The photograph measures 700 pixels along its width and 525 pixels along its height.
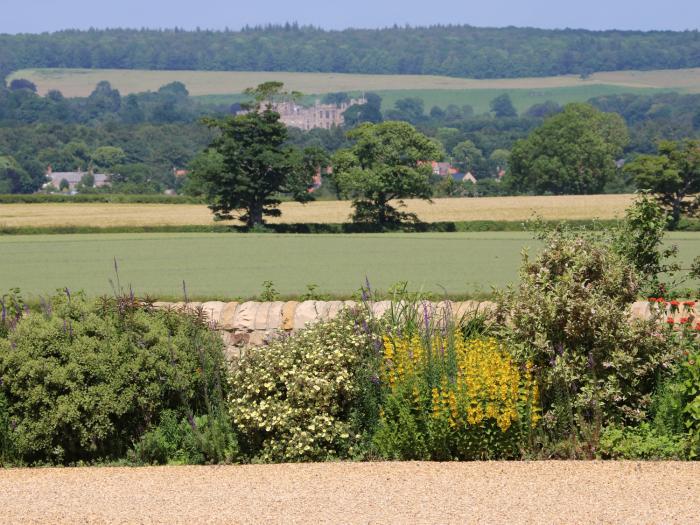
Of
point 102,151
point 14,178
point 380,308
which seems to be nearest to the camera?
point 380,308

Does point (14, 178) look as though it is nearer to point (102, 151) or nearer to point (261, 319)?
point (102, 151)

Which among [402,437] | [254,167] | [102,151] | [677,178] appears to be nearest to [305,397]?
[402,437]

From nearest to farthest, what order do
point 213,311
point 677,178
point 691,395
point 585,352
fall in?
point 691,395
point 585,352
point 213,311
point 677,178

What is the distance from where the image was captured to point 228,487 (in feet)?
30.0

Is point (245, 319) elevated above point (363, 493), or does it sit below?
above

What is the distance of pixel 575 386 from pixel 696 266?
11.5ft

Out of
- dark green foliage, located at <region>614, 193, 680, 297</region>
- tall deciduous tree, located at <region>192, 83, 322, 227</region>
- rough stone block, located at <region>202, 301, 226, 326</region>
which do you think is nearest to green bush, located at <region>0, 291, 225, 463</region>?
rough stone block, located at <region>202, 301, 226, 326</region>

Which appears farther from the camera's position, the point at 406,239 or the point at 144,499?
the point at 406,239

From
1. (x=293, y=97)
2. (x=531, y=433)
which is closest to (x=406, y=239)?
(x=293, y=97)

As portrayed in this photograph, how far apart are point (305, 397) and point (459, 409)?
4.72 feet

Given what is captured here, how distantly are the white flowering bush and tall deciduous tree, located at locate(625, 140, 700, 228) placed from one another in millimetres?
49664

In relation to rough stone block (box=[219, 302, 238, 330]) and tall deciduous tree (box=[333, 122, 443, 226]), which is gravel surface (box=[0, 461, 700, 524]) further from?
tall deciduous tree (box=[333, 122, 443, 226])

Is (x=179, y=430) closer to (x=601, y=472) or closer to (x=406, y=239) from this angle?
(x=601, y=472)

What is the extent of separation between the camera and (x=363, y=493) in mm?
8773
